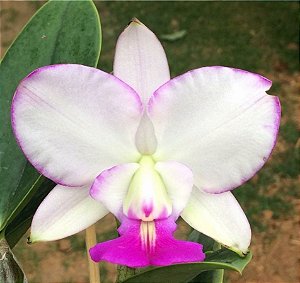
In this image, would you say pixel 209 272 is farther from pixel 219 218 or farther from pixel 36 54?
pixel 36 54

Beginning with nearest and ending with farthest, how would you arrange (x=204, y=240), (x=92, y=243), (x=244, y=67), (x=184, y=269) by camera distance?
(x=184, y=269)
(x=92, y=243)
(x=204, y=240)
(x=244, y=67)

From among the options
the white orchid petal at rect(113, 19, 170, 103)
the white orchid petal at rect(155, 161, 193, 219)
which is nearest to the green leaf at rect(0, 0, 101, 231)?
the white orchid petal at rect(113, 19, 170, 103)

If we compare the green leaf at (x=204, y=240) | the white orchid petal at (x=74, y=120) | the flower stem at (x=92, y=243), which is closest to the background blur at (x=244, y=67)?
the green leaf at (x=204, y=240)

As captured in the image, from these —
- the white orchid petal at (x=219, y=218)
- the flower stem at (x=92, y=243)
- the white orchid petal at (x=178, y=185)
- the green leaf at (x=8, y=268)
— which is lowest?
the flower stem at (x=92, y=243)

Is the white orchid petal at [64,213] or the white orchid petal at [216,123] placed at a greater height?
the white orchid petal at [216,123]

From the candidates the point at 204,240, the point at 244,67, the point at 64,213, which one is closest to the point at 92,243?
the point at 64,213

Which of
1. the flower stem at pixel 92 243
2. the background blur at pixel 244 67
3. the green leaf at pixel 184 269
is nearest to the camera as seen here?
the green leaf at pixel 184 269

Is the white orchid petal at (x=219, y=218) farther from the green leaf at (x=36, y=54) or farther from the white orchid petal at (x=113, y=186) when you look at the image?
the green leaf at (x=36, y=54)

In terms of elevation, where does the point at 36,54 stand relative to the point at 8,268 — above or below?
above

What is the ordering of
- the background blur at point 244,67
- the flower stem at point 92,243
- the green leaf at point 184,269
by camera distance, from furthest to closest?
the background blur at point 244,67 → the flower stem at point 92,243 → the green leaf at point 184,269
